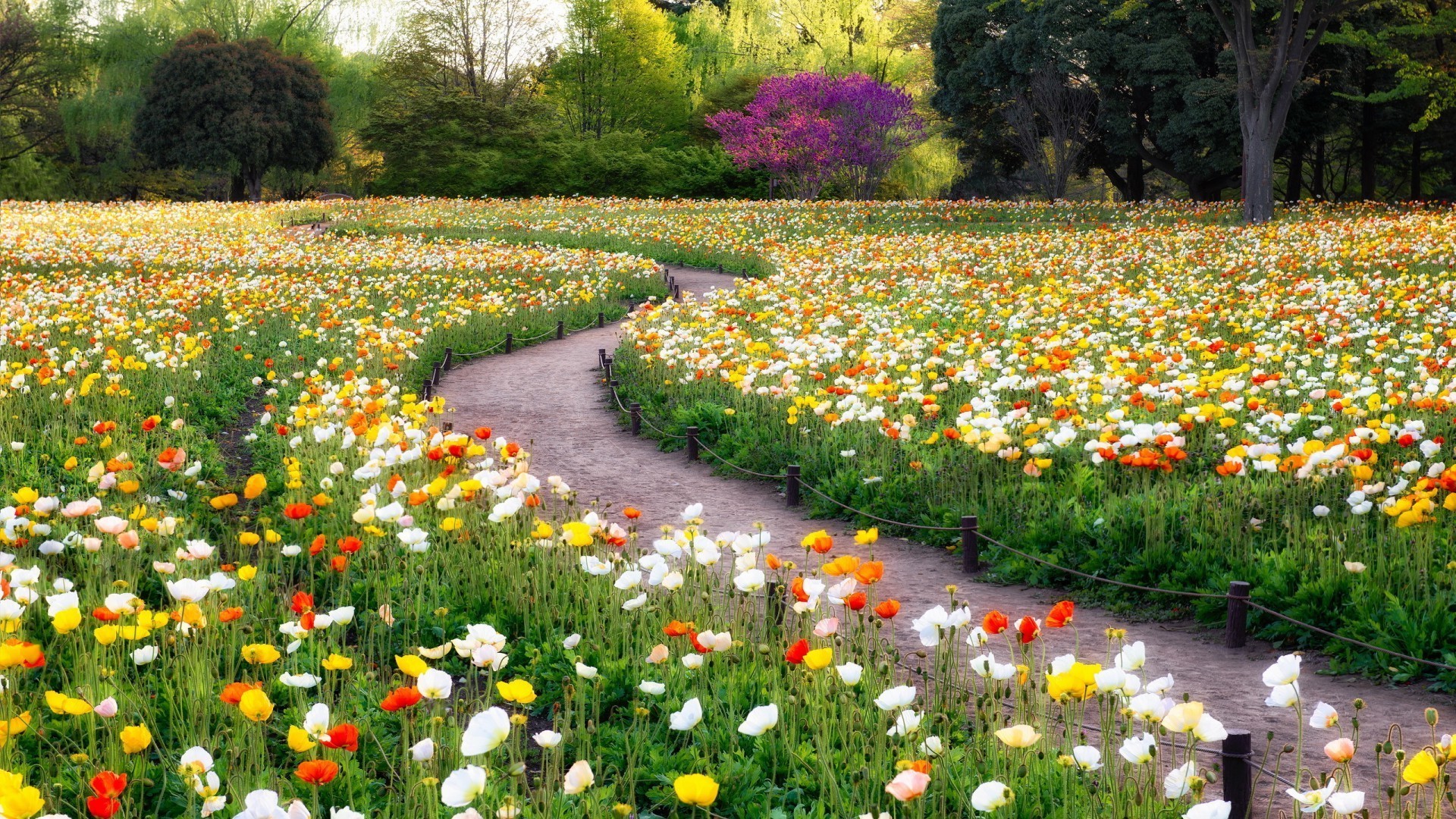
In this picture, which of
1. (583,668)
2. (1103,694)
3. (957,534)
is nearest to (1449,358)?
(957,534)

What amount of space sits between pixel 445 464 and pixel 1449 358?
7.00 meters

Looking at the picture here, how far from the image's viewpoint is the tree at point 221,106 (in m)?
46.5

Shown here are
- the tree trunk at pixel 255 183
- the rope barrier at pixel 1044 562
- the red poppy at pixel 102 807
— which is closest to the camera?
the red poppy at pixel 102 807

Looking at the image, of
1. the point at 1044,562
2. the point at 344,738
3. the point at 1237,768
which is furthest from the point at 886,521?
the point at 344,738

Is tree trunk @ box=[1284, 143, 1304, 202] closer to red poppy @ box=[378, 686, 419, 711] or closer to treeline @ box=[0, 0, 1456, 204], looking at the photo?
treeline @ box=[0, 0, 1456, 204]

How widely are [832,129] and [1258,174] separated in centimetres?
1655

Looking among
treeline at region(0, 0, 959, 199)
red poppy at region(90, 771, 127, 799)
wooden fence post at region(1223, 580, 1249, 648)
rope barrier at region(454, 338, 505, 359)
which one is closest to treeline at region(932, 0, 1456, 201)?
treeline at region(0, 0, 959, 199)

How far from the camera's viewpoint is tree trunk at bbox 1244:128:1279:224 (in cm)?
2341

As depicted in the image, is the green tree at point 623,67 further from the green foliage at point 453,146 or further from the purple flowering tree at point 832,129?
the purple flowering tree at point 832,129

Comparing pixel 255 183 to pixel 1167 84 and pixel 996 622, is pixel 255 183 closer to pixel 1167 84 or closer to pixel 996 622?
pixel 1167 84

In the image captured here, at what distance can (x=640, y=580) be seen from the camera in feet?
15.5

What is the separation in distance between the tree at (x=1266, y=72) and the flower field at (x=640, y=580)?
11.4 metres

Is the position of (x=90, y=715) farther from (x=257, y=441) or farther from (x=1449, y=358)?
(x=1449, y=358)

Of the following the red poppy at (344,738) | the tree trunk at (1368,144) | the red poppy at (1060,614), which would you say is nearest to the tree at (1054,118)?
the tree trunk at (1368,144)
